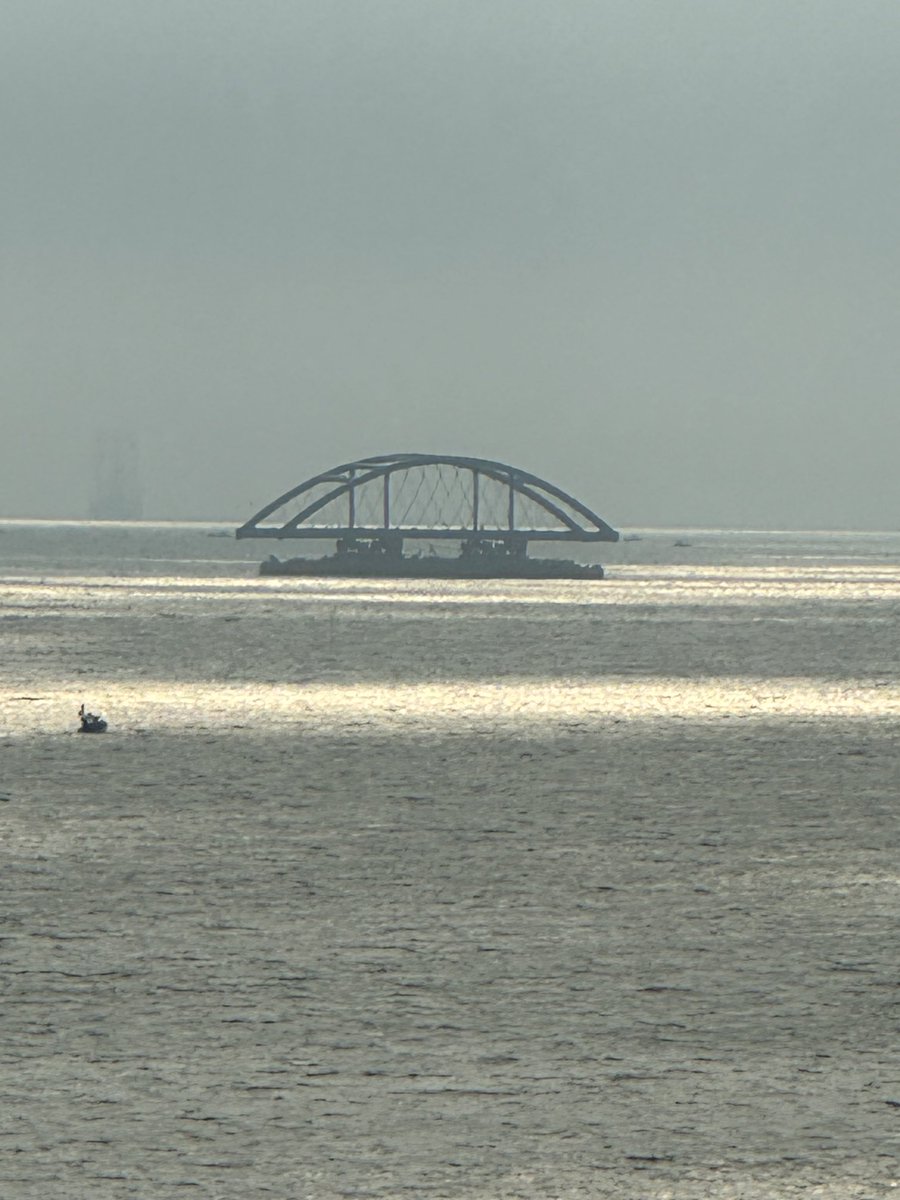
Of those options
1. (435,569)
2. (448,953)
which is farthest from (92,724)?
(435,569)

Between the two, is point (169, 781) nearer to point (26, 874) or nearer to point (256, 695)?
point (26, 874)

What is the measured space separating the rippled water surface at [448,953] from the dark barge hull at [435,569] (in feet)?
446

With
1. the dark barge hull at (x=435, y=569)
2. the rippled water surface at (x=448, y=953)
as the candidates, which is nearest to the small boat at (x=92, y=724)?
the rippled water surface at (x=448, y=953)

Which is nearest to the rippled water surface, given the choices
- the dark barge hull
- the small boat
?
the small boat

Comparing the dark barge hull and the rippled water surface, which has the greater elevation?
the rippled water surface

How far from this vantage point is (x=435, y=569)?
584 feet

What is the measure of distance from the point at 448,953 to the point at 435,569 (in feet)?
543

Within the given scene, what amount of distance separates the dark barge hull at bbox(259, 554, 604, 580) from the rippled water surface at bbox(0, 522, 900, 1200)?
13602 centimetres

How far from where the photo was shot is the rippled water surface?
8.52 m

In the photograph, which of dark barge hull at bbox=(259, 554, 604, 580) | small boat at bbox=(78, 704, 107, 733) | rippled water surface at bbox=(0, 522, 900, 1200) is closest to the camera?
rippled water surface at bbox=(0, 522, 900, 1200)

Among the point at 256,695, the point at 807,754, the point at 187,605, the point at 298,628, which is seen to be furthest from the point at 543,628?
the point at 807,754

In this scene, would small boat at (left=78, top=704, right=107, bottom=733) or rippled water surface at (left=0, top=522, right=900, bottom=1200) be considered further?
small boat at (left=78, top=704, right=107, bottom=733)

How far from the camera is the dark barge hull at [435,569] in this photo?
169m

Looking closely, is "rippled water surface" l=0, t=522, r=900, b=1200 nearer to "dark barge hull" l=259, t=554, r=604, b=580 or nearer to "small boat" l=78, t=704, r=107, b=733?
"small boat" l=78, t=704, r=107, b=733
